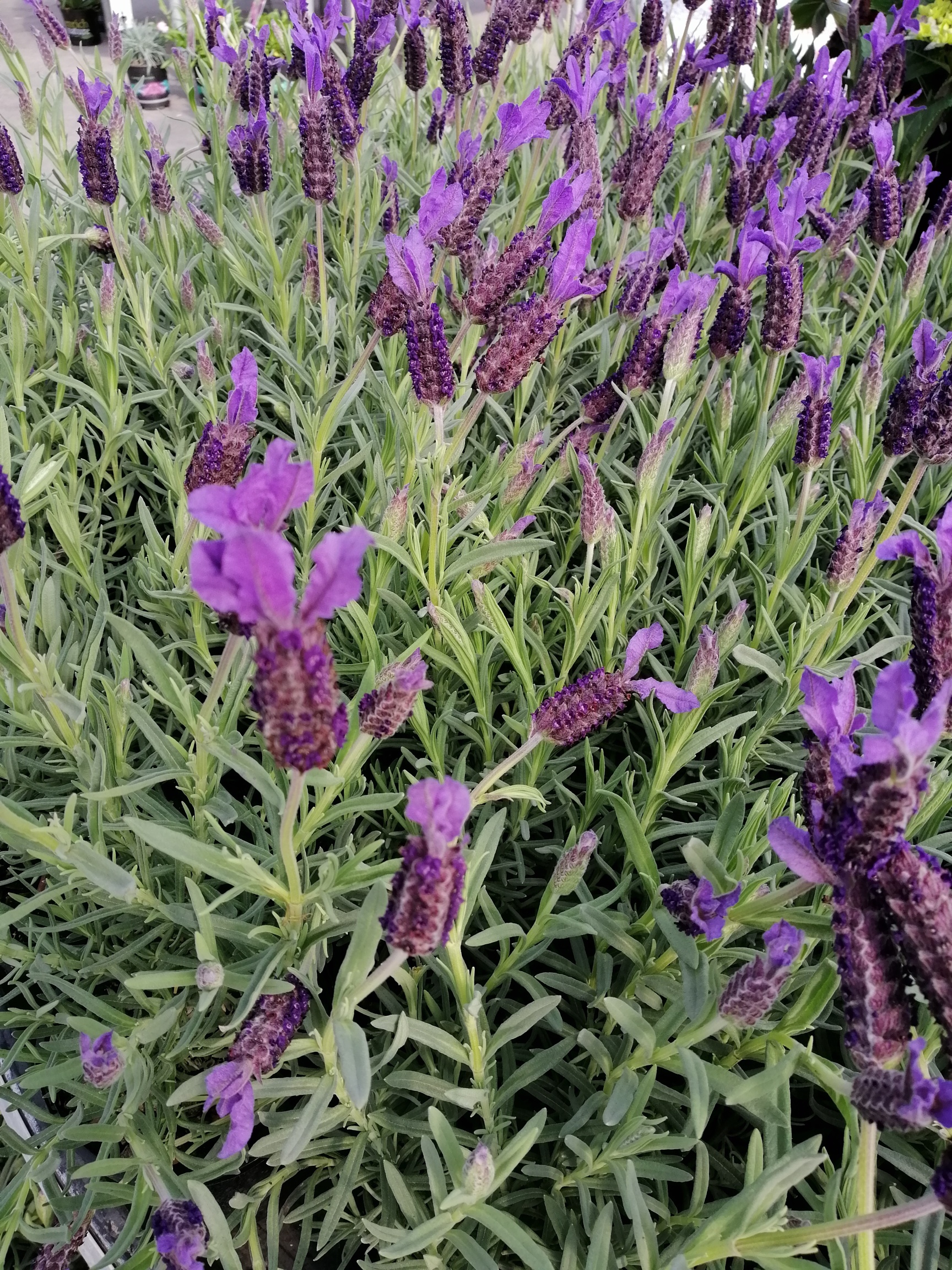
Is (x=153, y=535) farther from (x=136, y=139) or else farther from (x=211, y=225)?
(x=136, y=139)

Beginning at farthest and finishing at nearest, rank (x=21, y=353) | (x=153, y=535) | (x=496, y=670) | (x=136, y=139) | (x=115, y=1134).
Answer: (x=136, y=139) < (x=21, y=353) < (x=496, y=670) < (x=153, y=535) < (x=115, y=1134)

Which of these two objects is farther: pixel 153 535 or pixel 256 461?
pixel 256 461

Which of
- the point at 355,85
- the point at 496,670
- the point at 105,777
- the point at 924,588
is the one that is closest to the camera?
the point at 924,588

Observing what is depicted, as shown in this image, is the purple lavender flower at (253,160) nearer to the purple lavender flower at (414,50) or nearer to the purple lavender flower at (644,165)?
the purple lavender flower at (414,50)

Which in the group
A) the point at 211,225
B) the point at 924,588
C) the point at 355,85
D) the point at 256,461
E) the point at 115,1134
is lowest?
the point at 115,1134

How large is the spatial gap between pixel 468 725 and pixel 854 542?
53cm

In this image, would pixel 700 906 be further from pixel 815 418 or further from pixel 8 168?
pixel 8 168

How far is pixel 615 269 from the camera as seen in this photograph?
1597 millimetres

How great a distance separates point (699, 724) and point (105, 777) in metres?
0.78

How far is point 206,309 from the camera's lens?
1722mm

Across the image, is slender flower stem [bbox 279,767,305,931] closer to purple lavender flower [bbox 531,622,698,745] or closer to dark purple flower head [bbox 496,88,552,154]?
purple lavender flower [bbox 531,622,698,745]

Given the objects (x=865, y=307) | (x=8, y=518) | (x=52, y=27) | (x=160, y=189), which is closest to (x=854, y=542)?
(x=8, y=518)

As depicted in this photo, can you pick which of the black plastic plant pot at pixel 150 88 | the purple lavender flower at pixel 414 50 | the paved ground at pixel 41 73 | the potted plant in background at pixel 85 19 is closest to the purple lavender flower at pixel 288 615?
the purple lavender flower at pixel 414 50

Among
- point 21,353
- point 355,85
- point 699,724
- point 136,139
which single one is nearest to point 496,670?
point 699,724
